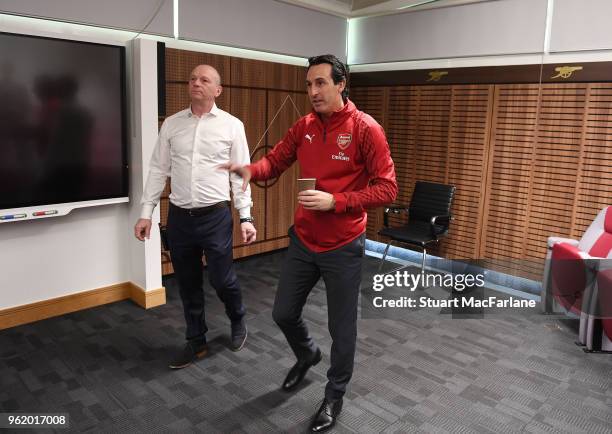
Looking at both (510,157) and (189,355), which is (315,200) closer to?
(189,355)

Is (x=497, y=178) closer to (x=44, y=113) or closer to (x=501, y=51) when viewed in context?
(x=501, y=51)

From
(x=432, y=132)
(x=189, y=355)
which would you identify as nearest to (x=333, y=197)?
(x=189, y=355)

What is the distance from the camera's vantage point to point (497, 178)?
15.4 feet

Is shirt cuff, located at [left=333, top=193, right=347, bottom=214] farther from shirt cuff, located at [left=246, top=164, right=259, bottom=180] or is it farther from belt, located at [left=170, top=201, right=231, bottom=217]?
belt, located at [left=170, top=201, right=231, bottom=217]

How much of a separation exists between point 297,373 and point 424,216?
2575mm

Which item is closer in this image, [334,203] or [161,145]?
[334,203]

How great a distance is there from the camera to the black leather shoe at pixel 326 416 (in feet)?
7.90

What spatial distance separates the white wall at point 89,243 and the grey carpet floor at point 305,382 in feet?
0.81

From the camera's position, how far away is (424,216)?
193 inches

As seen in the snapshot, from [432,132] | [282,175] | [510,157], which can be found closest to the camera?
[510,157]

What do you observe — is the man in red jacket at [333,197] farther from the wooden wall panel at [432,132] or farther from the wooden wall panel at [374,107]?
the wooden wall panel at [374,107]

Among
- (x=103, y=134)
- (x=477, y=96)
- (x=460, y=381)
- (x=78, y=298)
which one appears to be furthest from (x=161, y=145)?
(x=477, y=96)

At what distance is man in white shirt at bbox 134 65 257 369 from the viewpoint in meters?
2.83

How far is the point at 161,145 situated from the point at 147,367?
1.33 meters
